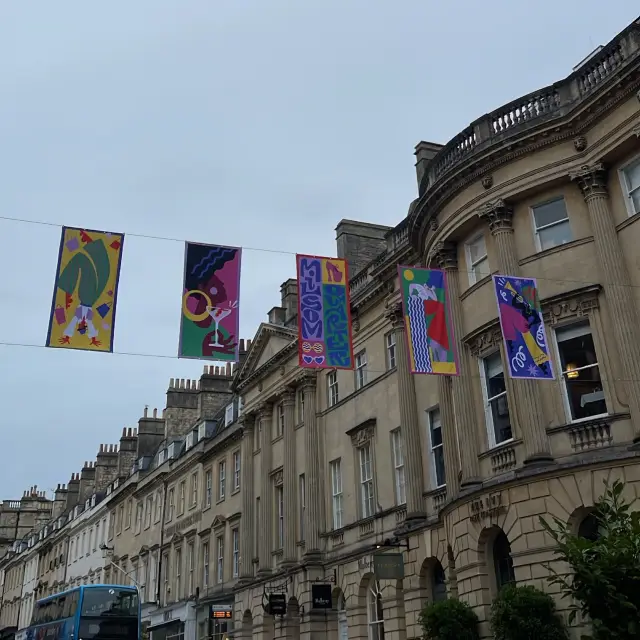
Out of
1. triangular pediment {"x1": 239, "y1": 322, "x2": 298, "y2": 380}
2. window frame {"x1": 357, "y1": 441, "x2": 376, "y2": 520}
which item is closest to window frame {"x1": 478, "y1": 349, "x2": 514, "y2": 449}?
window frame {"x1": 357, "y1": 441, "x2": 376, "y2": 520}

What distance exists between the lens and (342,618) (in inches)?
1075

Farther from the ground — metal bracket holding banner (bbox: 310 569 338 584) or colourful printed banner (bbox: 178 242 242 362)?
colourful printed banner (bbox: 178 242 242 362)

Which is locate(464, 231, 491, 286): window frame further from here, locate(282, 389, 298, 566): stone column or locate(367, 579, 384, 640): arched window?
locate(282, 389, 298, 566): stone column

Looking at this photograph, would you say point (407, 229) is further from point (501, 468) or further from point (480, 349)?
point (501, 468)


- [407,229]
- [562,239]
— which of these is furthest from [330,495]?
[562,239]

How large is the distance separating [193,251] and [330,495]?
14145mm

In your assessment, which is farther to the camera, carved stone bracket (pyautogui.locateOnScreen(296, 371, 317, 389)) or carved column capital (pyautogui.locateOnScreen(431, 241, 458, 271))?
carved stone bracket (pyautogui.locateOnScreen(296, 371, 317, 389))

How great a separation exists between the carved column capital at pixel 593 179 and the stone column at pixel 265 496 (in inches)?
767

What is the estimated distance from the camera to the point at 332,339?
19031 millimetres

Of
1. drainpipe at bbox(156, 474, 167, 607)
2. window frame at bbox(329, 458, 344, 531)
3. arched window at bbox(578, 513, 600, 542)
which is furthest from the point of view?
drainpipe at bbox(156, 474, 167, 607)

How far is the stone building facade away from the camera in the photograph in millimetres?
17172

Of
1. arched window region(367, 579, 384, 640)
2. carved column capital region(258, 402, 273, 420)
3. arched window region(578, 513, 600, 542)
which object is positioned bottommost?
arched window region(367, 579, 384, 640)

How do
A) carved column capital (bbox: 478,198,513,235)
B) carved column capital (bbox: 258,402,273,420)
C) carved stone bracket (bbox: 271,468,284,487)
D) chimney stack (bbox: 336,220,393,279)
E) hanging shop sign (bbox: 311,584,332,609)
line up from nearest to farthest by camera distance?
carved column capital (bbox: 478,198,513,235) < hanging shop sign (bbox: 311,584,332,609) < chimney stack (bbox: 336,220,393,279) < carved stone bracket (bbox: 271,468,284,487) < carved column capital (bbox: 258,402,273,420)

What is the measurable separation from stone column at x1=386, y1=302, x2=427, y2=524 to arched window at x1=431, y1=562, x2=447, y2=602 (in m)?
1.38
